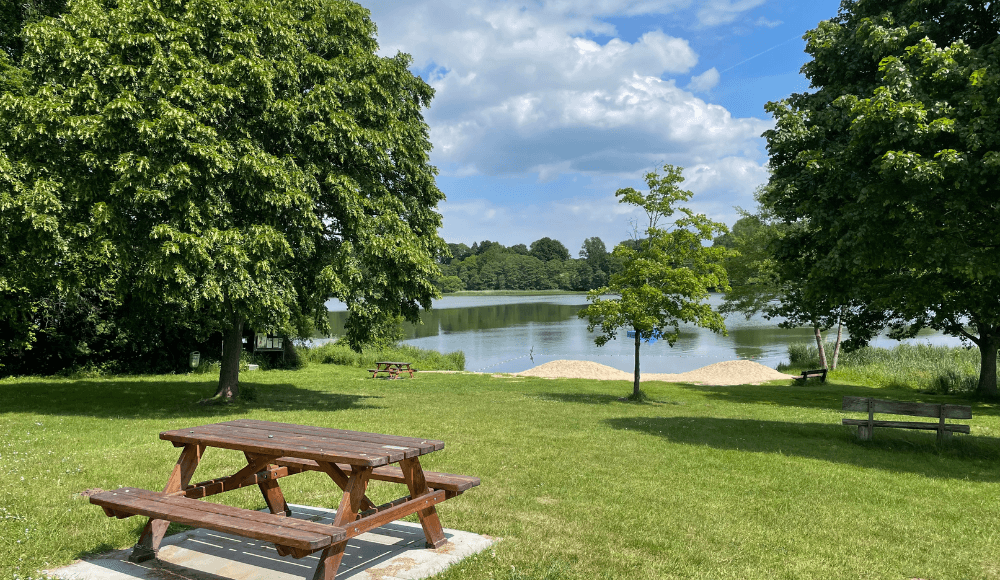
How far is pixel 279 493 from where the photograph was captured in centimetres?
554

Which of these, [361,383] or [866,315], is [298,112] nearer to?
[361,383]

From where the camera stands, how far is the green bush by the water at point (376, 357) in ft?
97.5

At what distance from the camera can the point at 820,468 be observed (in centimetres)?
905

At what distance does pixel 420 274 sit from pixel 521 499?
31.2ft

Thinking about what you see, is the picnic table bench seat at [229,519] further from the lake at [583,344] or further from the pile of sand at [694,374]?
the lake at [583,344]

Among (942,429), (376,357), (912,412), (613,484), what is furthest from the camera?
(376,357)

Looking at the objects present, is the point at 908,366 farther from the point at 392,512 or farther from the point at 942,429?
the point at 392,512

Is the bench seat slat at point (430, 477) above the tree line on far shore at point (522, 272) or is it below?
below

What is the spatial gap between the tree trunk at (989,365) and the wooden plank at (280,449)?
23269 millimetres

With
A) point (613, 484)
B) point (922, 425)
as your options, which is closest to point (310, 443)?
point (613, 484)

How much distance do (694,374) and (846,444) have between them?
17587mm

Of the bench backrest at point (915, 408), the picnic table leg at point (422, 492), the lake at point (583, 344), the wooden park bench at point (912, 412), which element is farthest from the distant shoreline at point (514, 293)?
the picnic table leg at point (422, 492)

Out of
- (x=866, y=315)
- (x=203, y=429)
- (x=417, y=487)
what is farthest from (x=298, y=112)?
(x=866, y=315)

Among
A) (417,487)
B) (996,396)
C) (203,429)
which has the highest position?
(203,429)
